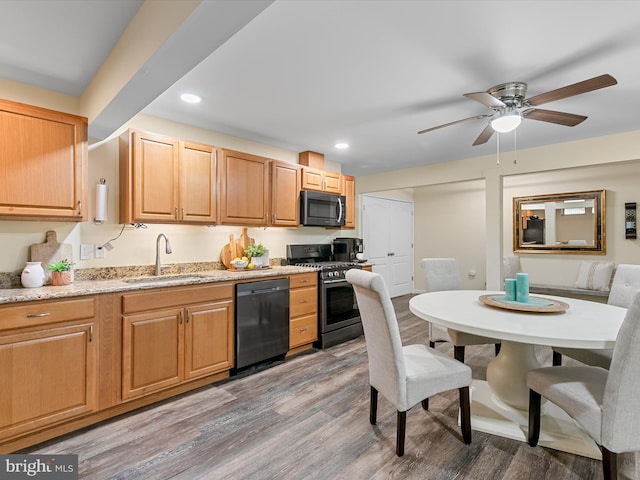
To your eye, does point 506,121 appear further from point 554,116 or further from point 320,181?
point 320,181

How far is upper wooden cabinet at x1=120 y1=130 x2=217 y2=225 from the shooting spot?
2.62 metres

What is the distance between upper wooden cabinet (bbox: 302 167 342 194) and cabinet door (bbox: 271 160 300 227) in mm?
124

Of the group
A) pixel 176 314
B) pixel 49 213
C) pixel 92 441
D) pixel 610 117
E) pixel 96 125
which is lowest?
pixel 92 441

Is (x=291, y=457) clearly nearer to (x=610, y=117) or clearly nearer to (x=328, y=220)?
(x=328, y=220)

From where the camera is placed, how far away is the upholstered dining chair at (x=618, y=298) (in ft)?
7.29

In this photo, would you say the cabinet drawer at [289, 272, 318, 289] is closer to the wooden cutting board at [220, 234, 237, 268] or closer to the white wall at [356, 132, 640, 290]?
the wooden cutting board at [220, 234, 237, 268]

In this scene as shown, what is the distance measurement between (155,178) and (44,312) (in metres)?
1.27

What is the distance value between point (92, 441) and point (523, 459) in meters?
2.56

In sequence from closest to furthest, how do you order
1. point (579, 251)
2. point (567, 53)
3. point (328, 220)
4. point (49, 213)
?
point (567, 53) → point (49, 213) → point (328, 220) → point (579, 251)

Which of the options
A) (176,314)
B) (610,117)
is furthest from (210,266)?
(610,117)

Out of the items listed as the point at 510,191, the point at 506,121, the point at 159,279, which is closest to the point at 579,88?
the point at 506,121

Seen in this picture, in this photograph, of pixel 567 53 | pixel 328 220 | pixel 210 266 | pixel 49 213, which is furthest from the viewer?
pixel 328 220

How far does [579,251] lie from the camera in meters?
4.89

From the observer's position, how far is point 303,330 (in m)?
3.47
